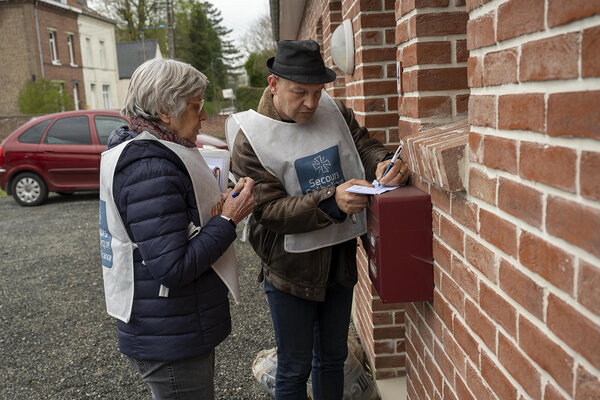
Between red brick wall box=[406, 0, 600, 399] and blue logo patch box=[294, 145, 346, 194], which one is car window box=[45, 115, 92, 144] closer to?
blue logo patch box=[294, 145, 346, 194]

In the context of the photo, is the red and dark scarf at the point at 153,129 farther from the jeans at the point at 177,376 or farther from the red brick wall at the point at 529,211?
the red brick wall at the point at 529,211

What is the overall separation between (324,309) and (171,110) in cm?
116

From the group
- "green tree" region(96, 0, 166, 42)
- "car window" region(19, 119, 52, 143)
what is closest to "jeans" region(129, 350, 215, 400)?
"car window" region(19, 119, 52, 143)

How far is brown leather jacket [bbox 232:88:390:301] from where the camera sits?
222cm

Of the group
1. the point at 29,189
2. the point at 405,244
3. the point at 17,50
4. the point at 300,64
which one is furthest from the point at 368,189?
the point at 17,50

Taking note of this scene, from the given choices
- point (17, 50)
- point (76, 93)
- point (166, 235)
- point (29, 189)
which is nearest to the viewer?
point (166, 235)

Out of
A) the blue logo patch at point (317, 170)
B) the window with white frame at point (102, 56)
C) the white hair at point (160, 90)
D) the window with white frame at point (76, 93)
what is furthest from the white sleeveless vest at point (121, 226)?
the window with white frame at point (102, 56)

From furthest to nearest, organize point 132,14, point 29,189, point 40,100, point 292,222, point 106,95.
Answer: point 132,14, point 106,95, point 40,100, point 29,189, point 292,222

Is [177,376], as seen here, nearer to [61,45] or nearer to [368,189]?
[368,189]

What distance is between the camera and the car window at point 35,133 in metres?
10.4

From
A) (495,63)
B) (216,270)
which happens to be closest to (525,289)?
(495,63)

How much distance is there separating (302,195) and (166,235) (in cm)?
65

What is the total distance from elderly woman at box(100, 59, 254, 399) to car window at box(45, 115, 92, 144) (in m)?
8.92

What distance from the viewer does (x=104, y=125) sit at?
34.0 feet
